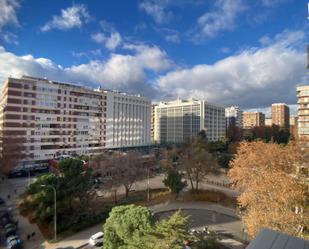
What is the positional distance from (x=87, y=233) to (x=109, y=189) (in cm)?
678

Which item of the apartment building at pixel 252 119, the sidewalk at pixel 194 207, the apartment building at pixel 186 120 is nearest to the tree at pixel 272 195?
the sidewalk at pixel 194 207

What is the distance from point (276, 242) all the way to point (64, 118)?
54.9 meters

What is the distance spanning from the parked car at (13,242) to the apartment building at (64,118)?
2991 cm

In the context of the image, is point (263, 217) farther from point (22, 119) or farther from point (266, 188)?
point (22, 119)

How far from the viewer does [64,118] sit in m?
54.5

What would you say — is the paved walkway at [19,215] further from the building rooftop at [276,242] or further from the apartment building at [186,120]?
the apartment building at [186,120]

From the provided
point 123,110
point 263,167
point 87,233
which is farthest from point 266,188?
point 123,110

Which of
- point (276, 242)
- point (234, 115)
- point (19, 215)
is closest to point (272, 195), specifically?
point (276, 242)

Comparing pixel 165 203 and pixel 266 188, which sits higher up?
pixel 266 188

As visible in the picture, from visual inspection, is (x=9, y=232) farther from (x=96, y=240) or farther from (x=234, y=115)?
(x=234, y=115)

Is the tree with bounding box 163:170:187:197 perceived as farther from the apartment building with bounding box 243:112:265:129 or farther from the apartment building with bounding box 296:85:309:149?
the apartment building with bounding box 243:112:265:129

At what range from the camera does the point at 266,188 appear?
15070 mm

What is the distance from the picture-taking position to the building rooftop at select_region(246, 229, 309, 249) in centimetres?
561

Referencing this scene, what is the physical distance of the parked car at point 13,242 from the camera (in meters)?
19.1
